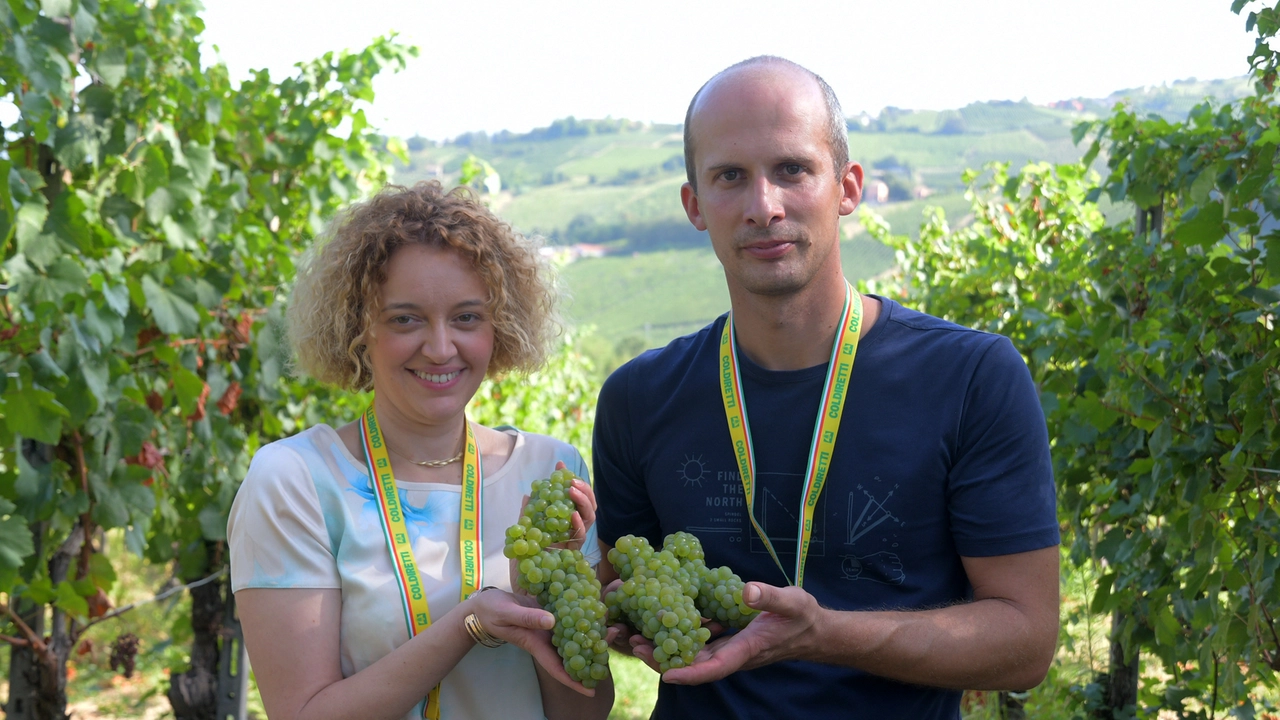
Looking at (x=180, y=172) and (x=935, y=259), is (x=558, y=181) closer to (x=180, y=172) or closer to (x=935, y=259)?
(x=935, y=259)

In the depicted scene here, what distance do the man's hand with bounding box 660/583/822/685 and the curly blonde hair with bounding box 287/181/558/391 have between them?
0.84 m

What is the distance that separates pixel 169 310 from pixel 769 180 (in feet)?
8.14

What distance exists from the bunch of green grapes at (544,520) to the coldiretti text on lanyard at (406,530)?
241mm

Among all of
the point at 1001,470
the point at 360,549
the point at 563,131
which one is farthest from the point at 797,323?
the point at 563,131

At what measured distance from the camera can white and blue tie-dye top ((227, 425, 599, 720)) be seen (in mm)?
1898

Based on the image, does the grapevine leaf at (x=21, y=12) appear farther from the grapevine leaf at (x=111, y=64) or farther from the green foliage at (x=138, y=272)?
the grapevine leaf at (x=111, y=64)

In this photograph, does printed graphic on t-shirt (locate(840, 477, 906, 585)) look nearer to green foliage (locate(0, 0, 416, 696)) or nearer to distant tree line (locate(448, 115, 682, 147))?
green foliage (locate(0, 0, 416, 696))

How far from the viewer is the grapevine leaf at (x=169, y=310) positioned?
11.9 ft

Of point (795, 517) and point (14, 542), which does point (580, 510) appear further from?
point (14, 542)

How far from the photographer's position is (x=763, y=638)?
66.9 inches

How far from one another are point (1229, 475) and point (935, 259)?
4.04m

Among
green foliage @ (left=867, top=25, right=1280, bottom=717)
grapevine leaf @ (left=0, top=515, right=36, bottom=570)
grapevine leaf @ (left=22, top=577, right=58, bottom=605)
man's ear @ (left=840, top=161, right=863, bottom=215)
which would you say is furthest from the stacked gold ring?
grapevine leaf @ (left=22, top=577, right=58, bottom=605)

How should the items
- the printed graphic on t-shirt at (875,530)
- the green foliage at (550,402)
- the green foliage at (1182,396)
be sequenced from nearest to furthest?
the printed graphic on t-shirt at (875,530), the green foliage at (1182,396), the green foliage at (550,402)

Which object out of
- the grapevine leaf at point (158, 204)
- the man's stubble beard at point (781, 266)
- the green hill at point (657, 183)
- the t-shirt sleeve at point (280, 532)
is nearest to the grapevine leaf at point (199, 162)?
the grapevine leaf at point (158, 204)
